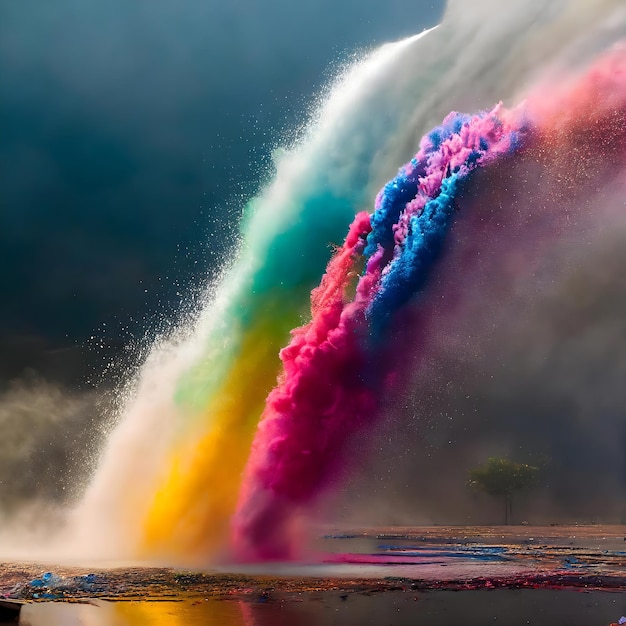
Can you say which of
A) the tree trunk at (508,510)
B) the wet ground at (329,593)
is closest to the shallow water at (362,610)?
the wet ground at (329,593)

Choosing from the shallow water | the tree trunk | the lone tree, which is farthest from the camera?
the tree trunk

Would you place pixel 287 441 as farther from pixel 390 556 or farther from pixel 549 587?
pixel 549 587

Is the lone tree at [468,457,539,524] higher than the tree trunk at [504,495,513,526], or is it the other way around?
the lone tree at [468,457,539,524]

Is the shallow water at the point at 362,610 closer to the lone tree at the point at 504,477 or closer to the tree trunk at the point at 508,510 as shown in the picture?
the lone tree at the point at 504,477

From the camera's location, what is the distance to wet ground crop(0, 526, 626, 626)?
23.4m

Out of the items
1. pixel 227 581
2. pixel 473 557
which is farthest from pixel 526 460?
pixel 227 581

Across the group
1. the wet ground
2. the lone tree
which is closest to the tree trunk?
the lone tree

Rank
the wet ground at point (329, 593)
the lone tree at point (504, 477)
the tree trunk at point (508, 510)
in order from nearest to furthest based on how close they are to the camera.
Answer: the wet ground at point (329, 593), the lone tree at point (504, 477), the tree trunk at point (508, 510)

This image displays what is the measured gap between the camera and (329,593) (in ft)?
94.1

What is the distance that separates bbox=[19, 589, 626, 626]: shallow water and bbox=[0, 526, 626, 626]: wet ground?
1.4 inches

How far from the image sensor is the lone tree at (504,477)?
13775cm

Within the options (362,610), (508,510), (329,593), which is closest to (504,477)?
(508,510)

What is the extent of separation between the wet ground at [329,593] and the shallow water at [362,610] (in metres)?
0.03

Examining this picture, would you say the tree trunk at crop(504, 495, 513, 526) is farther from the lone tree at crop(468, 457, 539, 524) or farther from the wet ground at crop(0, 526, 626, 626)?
the wet ground at crop(0, 526, 626, 626)
